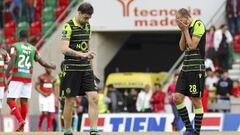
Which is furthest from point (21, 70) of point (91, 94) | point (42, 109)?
point (42, 109)

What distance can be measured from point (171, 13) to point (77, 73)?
1611 centimetres

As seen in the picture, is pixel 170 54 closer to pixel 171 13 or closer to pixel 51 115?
pixel 171 13

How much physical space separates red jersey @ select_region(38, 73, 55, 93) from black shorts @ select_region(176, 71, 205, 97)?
967cm

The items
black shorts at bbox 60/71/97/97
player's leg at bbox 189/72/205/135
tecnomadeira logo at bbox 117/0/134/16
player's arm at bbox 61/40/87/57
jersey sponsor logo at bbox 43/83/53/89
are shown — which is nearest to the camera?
player's arm at bbox 61/40/87/57

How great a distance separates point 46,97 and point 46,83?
0.37 m

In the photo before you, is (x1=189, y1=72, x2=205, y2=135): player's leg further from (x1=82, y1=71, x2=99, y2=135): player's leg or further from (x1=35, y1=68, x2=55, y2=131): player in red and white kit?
(x1=35, y1=68, x2=55, y2=131): player in red and white kit

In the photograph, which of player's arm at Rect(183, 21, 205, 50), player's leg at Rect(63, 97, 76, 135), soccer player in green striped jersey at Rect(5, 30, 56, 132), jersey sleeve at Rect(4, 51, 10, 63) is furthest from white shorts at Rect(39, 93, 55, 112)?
player's arm at Rect(183, 21, 205, 50)

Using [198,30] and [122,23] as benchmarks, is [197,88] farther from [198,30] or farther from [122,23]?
[122,23]

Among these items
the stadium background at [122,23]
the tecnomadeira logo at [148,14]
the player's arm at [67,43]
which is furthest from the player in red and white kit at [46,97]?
the player's arm at [67,43]

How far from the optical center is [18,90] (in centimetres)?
1906

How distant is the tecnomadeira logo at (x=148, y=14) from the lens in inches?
1238

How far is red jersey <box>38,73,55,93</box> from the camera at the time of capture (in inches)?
989

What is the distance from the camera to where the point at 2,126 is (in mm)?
27594

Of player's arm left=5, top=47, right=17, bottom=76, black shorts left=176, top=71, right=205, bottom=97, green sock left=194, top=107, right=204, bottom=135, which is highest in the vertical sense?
player's arm left=5, top=47, right=17, bottom=76
